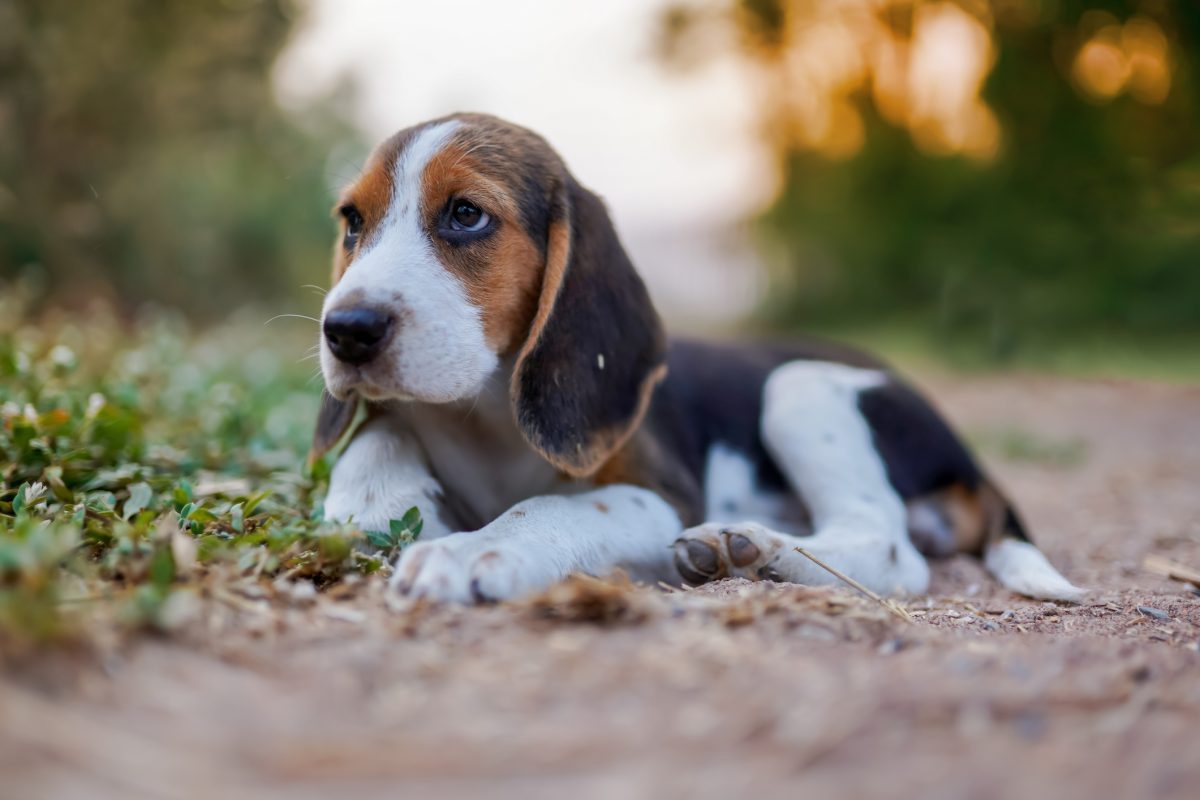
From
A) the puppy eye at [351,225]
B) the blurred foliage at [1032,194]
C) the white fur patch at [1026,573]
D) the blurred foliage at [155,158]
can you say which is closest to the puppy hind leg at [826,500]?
the white fur patch at [1026,573]

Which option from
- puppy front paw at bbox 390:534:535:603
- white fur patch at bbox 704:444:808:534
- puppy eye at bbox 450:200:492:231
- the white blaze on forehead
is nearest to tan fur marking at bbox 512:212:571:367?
the white blaze on forehead

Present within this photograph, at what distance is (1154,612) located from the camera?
328cm

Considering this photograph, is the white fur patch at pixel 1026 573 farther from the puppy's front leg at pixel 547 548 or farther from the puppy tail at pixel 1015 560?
the puppy's front leg at pixel 547 548

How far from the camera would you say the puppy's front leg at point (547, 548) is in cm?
262

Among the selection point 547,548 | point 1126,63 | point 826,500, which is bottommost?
point 826,500

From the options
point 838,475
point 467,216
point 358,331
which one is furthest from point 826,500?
point 358,331

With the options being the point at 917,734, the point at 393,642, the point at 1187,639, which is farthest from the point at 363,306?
the point at 1187,639

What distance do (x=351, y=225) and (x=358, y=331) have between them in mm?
964

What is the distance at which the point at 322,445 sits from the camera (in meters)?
3.81

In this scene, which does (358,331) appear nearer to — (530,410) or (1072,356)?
(530,410)

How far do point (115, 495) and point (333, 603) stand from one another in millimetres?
1557

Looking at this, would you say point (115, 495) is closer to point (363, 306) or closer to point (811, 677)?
point (363, 306)

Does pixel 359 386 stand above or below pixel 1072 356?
above

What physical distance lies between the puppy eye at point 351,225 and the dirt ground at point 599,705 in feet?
5.02
